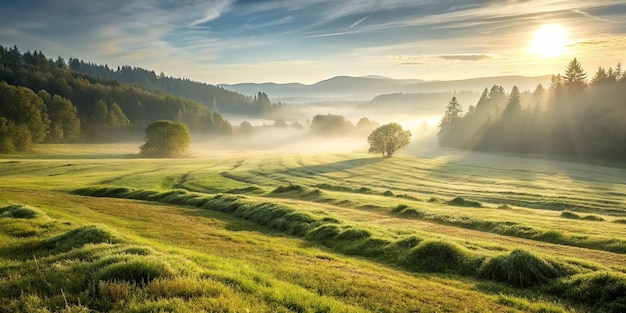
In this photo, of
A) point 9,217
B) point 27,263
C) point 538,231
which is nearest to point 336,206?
point 538,231

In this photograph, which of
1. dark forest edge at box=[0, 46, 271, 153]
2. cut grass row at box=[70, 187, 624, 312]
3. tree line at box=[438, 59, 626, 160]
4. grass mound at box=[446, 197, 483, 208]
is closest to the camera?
cut grass row at box=[70, 187, 624, 312]

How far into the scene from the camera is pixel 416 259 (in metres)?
17.5

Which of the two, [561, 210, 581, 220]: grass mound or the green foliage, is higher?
the green foliage

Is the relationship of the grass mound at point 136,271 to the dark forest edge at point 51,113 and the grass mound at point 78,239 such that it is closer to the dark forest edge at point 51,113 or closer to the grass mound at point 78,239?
the grass mound at point 78,239

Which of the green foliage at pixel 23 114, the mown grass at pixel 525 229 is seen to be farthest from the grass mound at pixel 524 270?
the green foliage at pixel 23 114

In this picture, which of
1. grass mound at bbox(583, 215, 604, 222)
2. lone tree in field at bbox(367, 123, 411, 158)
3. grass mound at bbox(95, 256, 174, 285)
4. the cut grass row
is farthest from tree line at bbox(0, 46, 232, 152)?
grass mound at bbox(583, 215, 604, 222)

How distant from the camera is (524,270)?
1462 centimetres

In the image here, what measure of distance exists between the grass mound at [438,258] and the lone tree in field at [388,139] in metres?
104

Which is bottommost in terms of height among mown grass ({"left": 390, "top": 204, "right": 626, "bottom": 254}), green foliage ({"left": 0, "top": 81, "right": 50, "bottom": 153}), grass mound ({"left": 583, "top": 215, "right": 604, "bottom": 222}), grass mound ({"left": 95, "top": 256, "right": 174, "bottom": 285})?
grass mound ({"left": 583, "top": 215, "right": 604, "bottom": 222})

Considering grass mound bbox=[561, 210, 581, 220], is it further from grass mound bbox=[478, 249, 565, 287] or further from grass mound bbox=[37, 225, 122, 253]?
grass mound bbox=[37, 225, 122, 253]

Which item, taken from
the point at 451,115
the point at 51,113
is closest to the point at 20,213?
the point at 51,113

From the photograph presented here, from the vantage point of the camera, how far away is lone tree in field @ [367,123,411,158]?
120 meters

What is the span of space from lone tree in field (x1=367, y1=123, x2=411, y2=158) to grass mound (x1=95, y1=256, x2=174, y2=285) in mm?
112952

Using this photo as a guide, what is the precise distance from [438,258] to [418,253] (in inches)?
37.8
